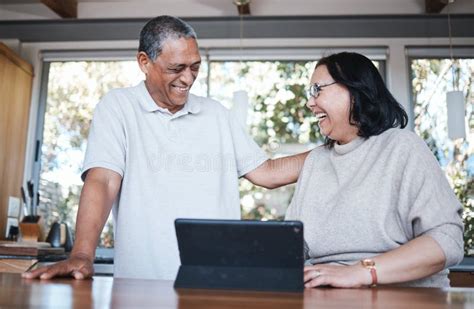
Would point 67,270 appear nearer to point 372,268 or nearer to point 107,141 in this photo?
point 107,141

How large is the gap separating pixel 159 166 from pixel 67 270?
568mm

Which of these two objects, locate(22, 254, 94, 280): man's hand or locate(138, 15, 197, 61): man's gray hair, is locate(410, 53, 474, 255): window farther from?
locate(22, 254, 94, 280): man's hand

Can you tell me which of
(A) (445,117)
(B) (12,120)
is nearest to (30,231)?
(B) (12,120)

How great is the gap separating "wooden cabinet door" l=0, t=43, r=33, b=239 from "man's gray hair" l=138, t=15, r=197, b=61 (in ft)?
6.98

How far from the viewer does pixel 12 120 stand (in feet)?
12.1

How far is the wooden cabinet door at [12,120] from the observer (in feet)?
11.7

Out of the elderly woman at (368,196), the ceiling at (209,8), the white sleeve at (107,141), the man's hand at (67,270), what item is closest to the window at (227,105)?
the ceiling at (209,8)

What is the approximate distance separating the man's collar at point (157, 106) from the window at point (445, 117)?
7.56 ft

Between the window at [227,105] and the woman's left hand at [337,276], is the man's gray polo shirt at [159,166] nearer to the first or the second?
the woman's left hand at [337,276]

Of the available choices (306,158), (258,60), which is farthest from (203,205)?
(258,60)

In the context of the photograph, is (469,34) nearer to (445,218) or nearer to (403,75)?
(403,75)

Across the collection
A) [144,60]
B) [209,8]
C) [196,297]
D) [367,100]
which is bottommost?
[196,297]

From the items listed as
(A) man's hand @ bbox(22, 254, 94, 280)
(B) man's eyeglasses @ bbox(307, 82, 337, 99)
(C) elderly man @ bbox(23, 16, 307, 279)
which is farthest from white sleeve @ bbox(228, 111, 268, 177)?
(A) man's hand @ bbox(22, 254, 94, 280)

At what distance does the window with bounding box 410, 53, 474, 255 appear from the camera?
3.57m
